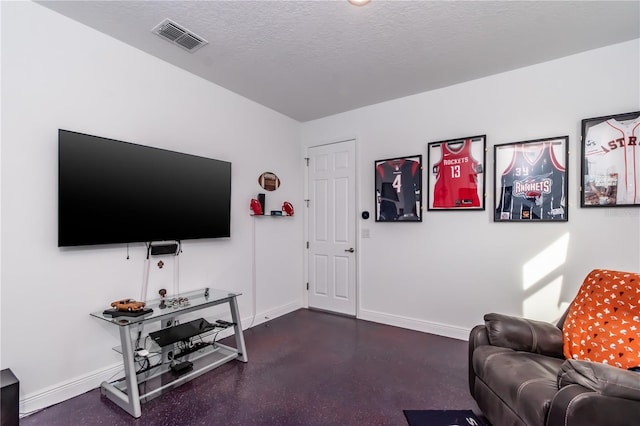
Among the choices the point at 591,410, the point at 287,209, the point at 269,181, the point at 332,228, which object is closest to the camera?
the point at 591,410

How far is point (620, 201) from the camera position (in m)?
2.52

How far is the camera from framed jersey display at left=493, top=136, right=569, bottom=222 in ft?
9.09

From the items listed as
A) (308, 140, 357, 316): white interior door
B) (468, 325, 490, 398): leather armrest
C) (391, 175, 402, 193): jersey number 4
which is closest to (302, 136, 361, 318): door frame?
(308, 140, 357, 316): white interior door

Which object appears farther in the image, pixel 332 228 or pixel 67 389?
pixel 332 228

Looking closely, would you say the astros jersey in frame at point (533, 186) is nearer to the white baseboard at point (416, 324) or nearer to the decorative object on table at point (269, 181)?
the white baseboard at point (416, 324)

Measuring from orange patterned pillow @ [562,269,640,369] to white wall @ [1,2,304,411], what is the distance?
3.05 metres

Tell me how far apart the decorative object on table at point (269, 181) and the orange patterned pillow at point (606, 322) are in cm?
320

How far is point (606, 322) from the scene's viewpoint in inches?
73.4

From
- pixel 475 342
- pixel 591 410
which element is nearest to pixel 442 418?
pixel 475 342

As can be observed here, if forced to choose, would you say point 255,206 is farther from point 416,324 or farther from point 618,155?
point 618,155

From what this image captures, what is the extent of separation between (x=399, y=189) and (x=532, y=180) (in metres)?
1.31

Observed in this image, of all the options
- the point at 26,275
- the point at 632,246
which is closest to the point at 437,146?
the point at 632,246

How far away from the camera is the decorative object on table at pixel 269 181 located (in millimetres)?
3865

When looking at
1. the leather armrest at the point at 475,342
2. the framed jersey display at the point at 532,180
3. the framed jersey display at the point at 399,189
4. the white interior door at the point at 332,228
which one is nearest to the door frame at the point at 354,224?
the white interior door at the point at 332,228
